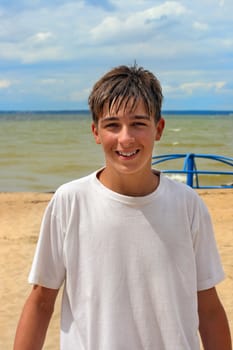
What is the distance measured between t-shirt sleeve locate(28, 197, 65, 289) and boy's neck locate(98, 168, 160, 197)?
0.15 meters

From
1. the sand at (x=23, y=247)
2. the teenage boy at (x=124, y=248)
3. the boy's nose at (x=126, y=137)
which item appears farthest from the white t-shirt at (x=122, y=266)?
the sand at (x=23, y=247)

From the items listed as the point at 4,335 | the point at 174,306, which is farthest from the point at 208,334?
the point at 4,335

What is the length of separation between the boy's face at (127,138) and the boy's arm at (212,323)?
1.28 ft

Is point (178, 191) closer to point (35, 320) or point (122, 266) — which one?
point (122, 266)

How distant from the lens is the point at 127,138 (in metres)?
1.51

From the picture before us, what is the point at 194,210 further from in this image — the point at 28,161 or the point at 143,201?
the point at 28,161

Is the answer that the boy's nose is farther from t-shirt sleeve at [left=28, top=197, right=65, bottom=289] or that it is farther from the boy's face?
t-shirt sleeve at [left=28, top=197, right=65, bottom=289]

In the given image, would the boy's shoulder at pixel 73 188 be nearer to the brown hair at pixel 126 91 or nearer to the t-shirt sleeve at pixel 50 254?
the t-shirt sleeve at pixel 50 254

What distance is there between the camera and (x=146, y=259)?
4.90ft

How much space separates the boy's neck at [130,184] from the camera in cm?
154

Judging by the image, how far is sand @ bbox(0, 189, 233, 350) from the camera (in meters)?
4.86

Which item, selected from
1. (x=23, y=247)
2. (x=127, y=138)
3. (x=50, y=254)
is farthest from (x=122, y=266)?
(x=23, y=247)

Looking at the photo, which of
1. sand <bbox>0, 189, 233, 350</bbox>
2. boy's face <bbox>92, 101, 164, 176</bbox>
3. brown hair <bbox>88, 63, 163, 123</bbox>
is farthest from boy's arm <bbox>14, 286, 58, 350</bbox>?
sand <bbox>0, 189, 233, 350</bbox>

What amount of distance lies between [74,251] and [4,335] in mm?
3329
